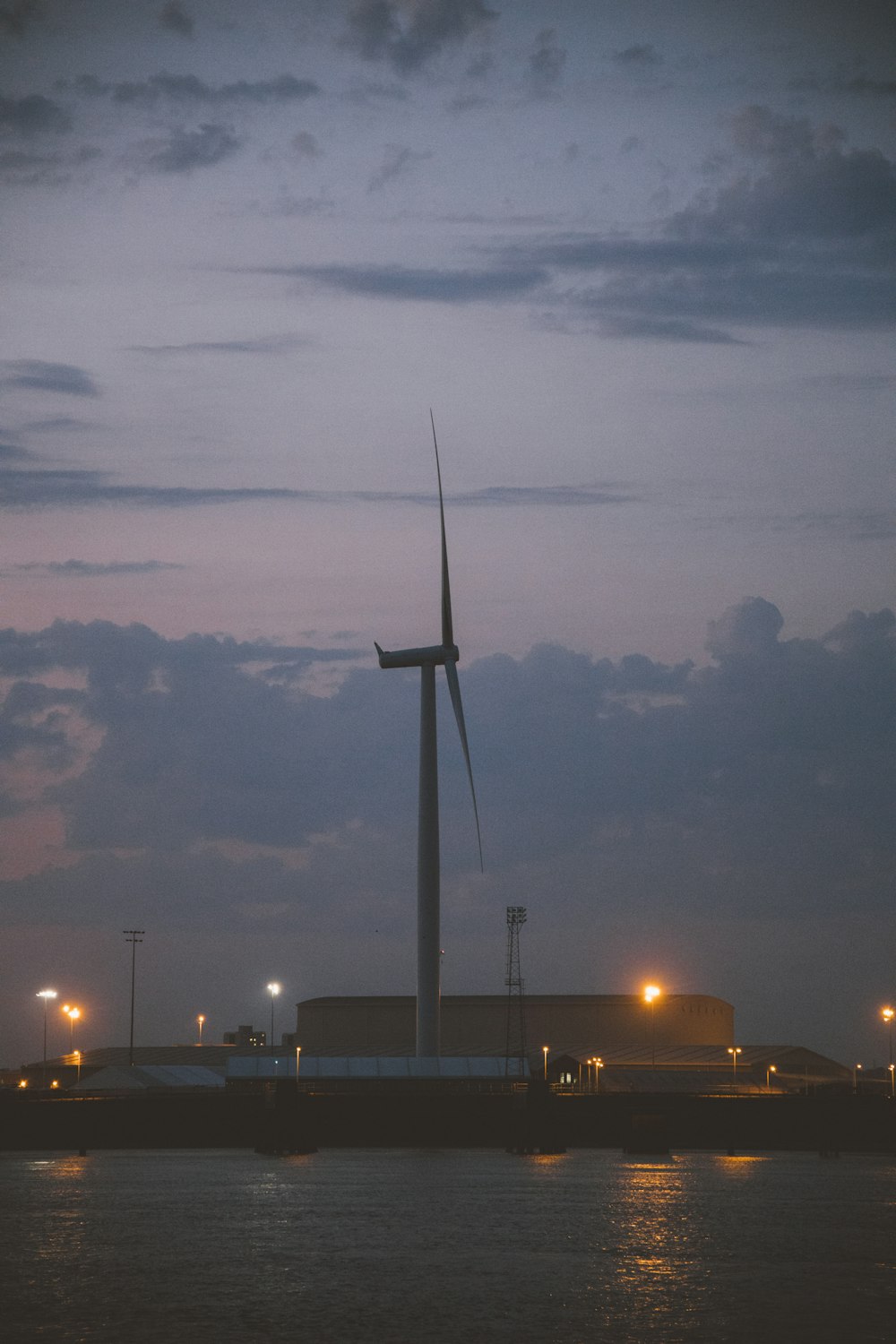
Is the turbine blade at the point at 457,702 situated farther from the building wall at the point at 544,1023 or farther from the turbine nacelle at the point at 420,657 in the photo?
the building wall at the point at 544,1023

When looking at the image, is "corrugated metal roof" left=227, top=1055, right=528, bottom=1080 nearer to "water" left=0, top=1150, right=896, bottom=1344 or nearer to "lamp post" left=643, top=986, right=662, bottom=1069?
"lamp post" left=643, top=986, right=662, bottom=1069

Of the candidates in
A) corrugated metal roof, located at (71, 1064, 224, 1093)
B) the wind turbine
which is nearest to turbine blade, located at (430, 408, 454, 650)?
the wind turbine

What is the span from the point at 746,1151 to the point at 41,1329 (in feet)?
348

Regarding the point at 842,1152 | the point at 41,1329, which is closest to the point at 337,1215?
the point at 41,1329

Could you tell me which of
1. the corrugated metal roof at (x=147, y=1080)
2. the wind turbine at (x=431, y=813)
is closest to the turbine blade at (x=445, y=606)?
the wind turbine at (x=431, y=813)

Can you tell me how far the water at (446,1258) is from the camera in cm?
3959

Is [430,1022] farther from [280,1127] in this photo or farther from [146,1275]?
[146,1275]

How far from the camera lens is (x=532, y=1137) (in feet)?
390

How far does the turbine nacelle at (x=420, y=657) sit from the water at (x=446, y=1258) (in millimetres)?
42285

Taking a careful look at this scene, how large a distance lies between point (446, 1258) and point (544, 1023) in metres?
137

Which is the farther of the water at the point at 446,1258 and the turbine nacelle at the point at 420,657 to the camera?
the turbine nacelle at the point at 420,657

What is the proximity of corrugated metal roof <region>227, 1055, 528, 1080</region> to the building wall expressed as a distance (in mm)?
35257

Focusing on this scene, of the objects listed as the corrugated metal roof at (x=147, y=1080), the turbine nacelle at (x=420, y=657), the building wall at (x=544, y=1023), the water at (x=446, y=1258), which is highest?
the turbine nacelle at (x=420, y=657)

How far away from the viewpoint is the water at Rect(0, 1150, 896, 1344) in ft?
130
